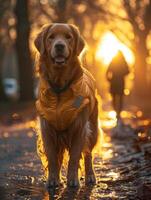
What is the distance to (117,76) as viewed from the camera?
623 inches

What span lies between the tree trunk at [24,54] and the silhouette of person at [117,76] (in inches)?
436

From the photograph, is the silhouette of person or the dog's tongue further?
the silhouette of person

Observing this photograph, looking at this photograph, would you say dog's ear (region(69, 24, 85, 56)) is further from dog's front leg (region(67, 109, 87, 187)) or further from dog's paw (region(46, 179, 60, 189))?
dog's paw (region(46, 179, 60, 189))

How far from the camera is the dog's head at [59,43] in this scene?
700cm

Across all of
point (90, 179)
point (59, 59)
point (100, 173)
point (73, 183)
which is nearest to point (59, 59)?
point (59, 59)

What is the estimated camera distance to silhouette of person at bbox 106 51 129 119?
50.9 ft

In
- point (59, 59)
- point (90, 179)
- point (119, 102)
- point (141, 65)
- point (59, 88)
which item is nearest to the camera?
point (59, 59)

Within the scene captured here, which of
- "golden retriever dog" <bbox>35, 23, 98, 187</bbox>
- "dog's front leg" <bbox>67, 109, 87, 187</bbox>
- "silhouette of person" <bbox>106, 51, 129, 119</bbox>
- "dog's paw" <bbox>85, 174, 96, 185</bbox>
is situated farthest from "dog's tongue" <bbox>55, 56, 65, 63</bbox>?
"silhouette of person" <bbox>106, 51, 129, 119</bbox>

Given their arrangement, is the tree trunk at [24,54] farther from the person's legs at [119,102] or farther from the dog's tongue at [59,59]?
the dog's tongue at [59,59]

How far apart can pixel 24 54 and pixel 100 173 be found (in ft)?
61.8

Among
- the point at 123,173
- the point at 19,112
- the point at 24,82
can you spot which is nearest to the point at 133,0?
the point at 24,82

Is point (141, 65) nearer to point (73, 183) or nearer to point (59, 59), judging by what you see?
point (73, 183)

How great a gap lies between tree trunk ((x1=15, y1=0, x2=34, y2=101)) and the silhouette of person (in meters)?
Result: 11.1

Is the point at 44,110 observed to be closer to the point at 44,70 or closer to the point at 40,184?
the point at 44,70
